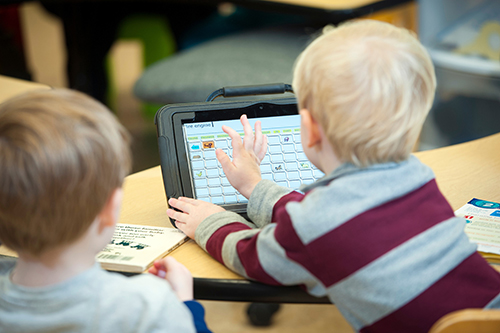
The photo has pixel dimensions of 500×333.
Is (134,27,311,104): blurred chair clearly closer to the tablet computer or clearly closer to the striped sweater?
the tablet computer

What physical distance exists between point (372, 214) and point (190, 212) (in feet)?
0.96

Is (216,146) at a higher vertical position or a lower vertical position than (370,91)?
lower

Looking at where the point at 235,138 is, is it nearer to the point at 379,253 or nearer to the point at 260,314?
the point at 379,253

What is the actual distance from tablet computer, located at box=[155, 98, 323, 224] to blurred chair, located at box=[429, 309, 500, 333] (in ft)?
1.23

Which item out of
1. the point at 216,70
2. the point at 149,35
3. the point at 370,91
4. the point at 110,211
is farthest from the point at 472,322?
the point at 149,35

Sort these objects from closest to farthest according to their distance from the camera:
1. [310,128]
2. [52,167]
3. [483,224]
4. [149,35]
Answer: [52,167]
[310,128]
[483,224]
[149,35]

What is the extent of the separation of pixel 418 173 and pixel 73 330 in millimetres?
439

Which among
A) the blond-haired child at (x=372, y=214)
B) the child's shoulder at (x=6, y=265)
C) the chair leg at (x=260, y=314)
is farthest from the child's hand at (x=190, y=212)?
the chair leg at (x=260, y=314)

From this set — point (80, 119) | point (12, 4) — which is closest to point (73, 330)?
point (80, 119)

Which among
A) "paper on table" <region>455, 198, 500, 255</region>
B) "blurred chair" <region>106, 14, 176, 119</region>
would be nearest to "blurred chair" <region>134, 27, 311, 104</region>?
"blurred chair" <region>106, 14, 176, 119</region>

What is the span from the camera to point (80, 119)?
0.51 meters

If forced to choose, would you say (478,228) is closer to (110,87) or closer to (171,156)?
(171,156)

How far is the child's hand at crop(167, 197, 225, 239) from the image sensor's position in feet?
2.45

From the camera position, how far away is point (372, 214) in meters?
0.58
